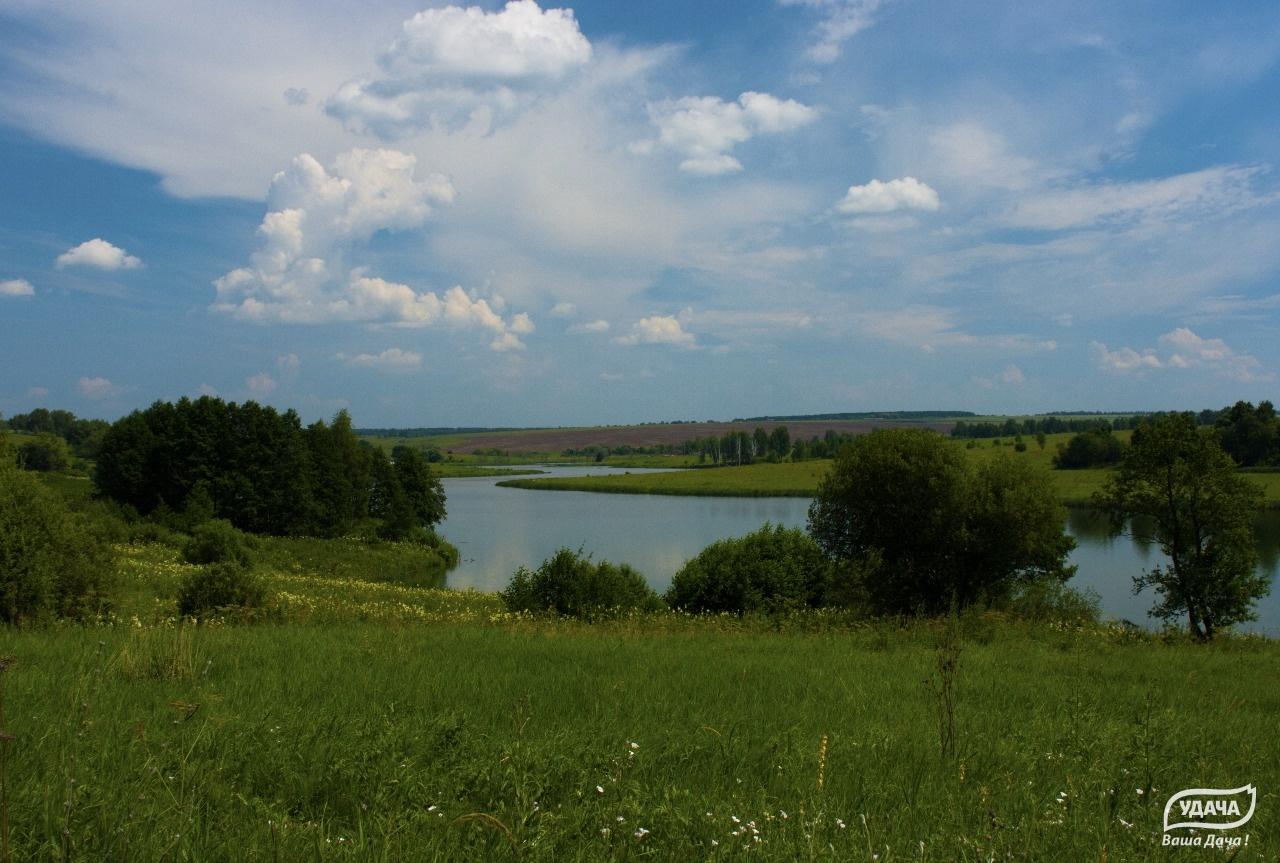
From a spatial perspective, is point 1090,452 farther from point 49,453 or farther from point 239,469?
point 49,453

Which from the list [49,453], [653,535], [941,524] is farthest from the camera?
[49,453]

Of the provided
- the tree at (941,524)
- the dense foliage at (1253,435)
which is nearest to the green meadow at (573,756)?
the tree at (941,524)

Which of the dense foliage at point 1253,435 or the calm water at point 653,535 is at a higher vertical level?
the dense foliage at point 1253,435

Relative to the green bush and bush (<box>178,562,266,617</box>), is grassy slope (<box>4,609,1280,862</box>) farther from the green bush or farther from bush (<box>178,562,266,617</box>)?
bush (<box>178,562,266,617</box>)

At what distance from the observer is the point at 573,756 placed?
4.14m

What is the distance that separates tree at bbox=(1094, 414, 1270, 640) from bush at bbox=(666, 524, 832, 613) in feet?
31.4

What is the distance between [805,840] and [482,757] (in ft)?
5.59

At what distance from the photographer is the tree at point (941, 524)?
2523 centimetres

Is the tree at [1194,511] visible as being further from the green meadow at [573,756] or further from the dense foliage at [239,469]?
the dense foliage at [239,469]

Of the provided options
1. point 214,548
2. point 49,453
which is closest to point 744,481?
point 49,453

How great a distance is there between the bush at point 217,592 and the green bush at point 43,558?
3.95 feet

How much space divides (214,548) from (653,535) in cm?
2911

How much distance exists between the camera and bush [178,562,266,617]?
40.8 feet

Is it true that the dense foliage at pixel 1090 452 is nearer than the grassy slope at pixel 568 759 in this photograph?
No
